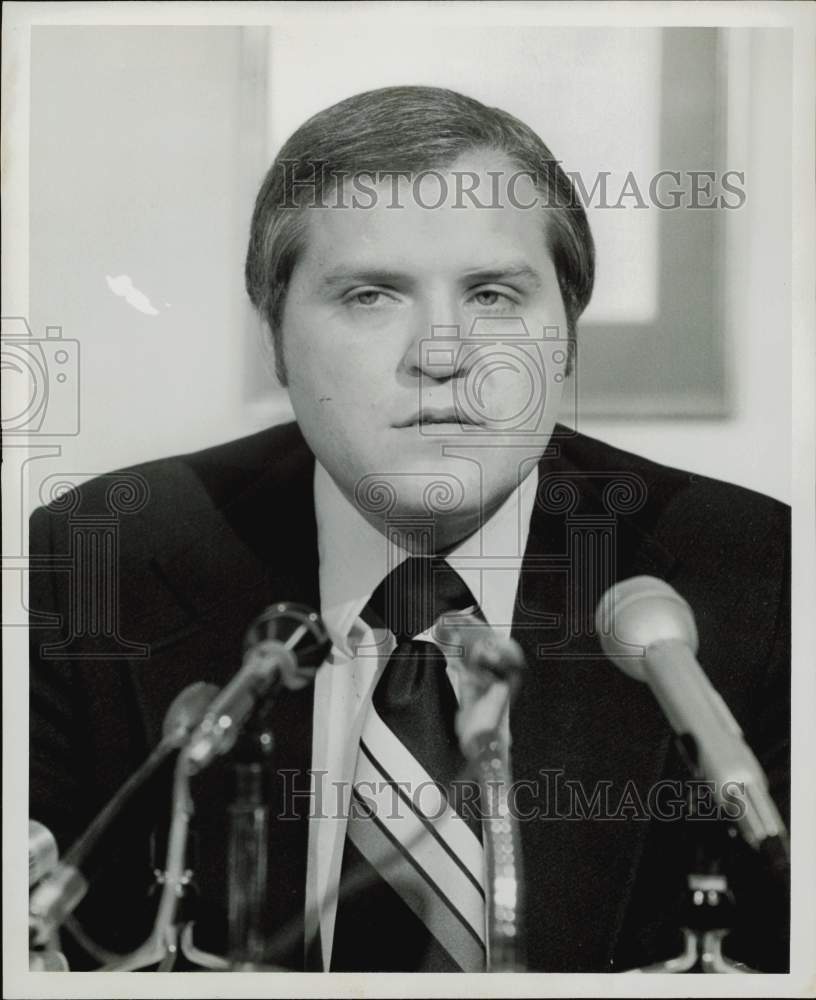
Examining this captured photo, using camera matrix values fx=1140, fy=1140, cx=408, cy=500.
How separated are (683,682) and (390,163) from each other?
33.8 inches

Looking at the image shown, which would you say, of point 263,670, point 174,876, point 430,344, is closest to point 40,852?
point 174,876

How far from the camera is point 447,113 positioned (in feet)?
5.41

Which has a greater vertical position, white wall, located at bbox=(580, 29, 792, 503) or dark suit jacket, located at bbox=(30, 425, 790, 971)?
white wall, located at bbox=(580, 29, 792, 503)

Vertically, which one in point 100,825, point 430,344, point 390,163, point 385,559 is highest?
point 390,163

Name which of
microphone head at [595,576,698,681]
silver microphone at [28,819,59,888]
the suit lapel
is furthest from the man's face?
silver microphone at [28,819,59,888]

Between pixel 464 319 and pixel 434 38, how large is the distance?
0.42m

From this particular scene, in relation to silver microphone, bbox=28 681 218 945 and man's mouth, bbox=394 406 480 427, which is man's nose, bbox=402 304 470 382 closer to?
man's mouth, bbox=394 406 480 427

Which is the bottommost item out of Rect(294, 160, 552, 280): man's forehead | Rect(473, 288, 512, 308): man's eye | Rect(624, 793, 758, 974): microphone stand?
Rect(624, 793, 758, 974): microphone stand

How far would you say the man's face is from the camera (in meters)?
1.63

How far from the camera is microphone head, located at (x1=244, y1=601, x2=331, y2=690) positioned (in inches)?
65.3

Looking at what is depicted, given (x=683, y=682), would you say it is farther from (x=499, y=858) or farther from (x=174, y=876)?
(x=174, y=876)

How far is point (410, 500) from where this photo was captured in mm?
1658

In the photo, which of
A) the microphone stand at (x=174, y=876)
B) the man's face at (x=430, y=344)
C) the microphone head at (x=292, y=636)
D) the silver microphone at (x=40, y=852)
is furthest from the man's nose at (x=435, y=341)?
the silver microphone at (x=40, y=852)

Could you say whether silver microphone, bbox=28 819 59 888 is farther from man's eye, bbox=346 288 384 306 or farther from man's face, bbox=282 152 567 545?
man's eye, bbox=346 288 384 306
